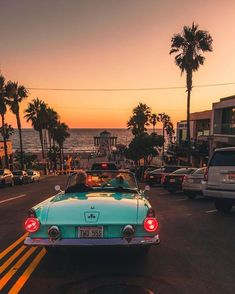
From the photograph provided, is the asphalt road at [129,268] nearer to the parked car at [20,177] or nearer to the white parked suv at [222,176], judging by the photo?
the white parked suv at [222,176]

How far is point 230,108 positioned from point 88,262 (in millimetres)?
37801

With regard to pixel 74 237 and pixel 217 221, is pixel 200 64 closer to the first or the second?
pixel 217 221

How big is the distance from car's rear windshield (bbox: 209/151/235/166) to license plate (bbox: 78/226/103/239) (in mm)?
7113

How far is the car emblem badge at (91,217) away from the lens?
6173 millimetres

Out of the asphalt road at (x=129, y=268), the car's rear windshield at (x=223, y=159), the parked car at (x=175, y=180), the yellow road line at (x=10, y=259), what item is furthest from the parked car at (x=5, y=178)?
the yellow road line at (x=10, y=259)

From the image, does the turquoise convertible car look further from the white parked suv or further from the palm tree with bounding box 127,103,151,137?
the palm tree with bounding box 127,103,151,137

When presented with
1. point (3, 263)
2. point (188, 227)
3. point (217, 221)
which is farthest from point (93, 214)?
point (217, 221)

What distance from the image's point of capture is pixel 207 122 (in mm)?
56969

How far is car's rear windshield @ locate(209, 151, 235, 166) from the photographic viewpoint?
1230cm

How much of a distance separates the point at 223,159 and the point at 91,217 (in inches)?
284

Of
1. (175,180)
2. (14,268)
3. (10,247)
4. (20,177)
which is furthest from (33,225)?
(20,177)

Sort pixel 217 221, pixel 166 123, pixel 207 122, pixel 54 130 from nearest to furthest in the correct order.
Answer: pixel 217 221 < pixel 207 122 < pixel 54 130 < pixel 166 123

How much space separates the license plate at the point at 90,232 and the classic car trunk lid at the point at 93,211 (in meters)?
0.08

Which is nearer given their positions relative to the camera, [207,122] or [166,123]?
[207,122]
